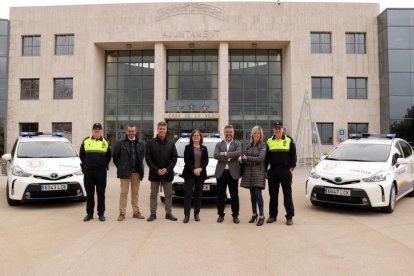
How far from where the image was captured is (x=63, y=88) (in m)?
27.5

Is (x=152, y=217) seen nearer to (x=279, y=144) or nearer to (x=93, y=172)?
(x=93, y=172)

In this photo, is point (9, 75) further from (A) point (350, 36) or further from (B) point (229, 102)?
(A) point (350, 36)

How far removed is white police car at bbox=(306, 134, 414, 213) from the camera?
682cm

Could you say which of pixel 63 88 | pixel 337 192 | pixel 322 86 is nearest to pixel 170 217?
pixel 337 192

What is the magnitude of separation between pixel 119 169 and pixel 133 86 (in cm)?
2304

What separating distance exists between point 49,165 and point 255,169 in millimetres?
4581

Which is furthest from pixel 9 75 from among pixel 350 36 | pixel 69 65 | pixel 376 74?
pixel 376 74

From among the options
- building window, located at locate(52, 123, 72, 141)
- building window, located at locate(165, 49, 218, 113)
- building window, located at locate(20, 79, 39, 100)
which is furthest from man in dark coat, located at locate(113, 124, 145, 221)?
building window, located at locate(20, 79, 39, 100)

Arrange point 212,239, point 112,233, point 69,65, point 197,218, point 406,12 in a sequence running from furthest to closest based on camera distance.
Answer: point 69,65
point 406,12
point 197,218
point 112,233
point 212,239

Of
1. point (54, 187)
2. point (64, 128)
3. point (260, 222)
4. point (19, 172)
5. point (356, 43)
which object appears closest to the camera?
point (260, 222)

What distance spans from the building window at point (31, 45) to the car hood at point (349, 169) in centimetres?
2690

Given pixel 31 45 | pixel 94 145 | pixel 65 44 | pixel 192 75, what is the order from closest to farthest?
pixel 94 145 → pixel 65 44 → pixel 31 45 → pixel 192 75

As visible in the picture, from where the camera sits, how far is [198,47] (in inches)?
1102

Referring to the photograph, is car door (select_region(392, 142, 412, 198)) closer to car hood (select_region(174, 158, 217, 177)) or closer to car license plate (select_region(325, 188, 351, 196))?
car license plate (select_region(325, 188, 351, 196))
